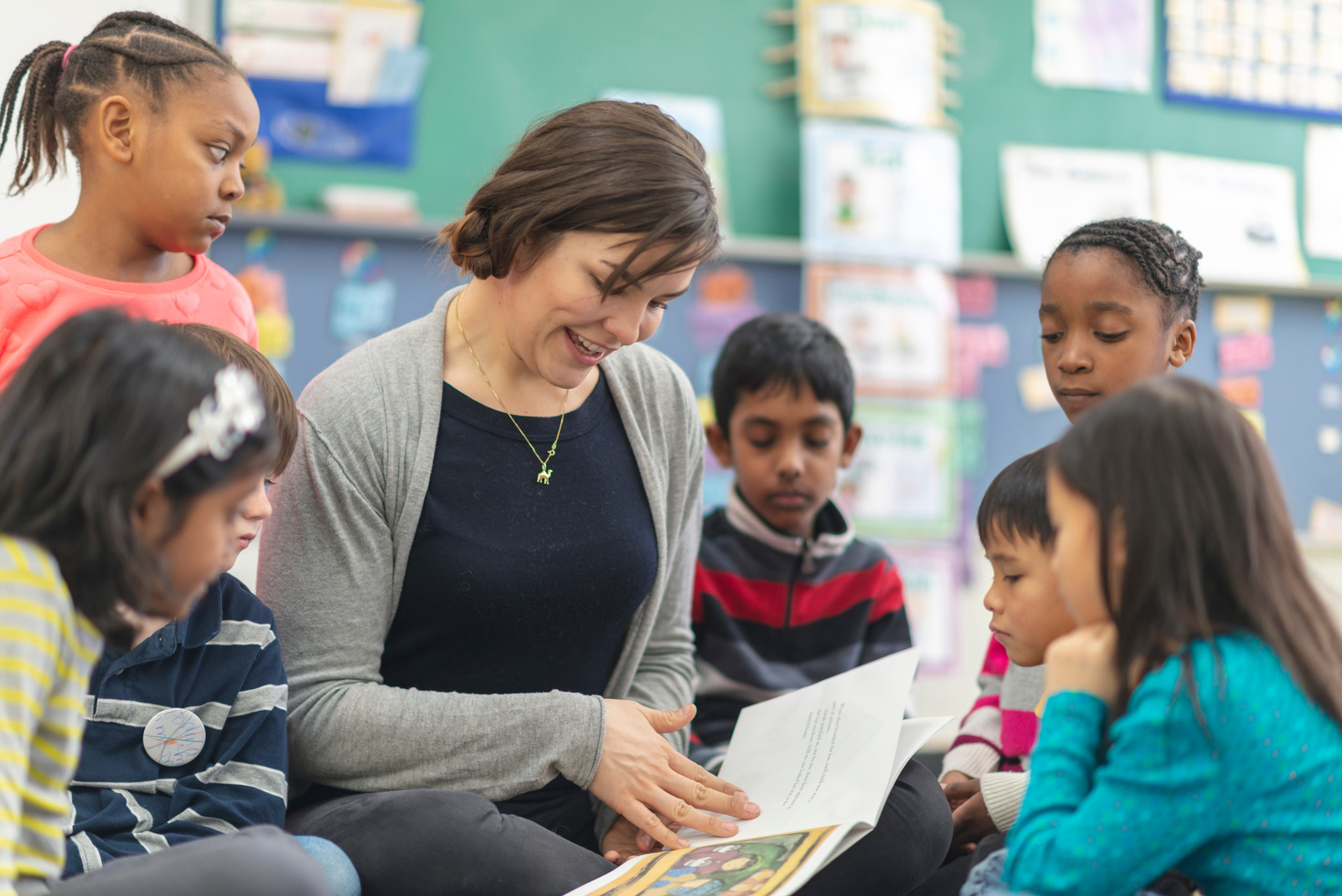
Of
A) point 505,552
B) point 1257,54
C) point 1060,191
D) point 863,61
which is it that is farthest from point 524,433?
point 1257,54

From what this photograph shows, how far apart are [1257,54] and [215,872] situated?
10.2 ft

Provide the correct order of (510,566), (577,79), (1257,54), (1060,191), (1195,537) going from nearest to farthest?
(1195,537)
(510,566)
(577,79)
(1060,191)
(1257,54)

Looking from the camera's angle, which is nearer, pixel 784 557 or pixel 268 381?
pixel 268 381

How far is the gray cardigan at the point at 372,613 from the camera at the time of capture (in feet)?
3.55

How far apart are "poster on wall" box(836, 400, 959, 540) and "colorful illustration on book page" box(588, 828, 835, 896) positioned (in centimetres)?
164

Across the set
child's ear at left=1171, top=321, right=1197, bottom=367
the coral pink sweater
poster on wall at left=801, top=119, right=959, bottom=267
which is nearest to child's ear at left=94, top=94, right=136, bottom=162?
the coral pink sweater

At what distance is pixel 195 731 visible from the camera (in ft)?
3.31

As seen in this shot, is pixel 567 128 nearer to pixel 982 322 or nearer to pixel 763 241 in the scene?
Result: pixel 763 241

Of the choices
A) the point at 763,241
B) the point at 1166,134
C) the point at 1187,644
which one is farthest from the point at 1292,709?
the point at 1166,134

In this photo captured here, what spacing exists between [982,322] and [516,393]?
1720 millimetres

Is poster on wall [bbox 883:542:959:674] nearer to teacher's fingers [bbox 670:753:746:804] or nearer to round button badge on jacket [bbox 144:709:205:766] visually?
teacher's fingers [bbox 670:753:746:804]

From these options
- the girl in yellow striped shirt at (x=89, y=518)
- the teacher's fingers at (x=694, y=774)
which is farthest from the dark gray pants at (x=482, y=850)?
the girl in yellow striped shirt at (x=89, y=518)

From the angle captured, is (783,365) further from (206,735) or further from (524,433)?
(206,735)

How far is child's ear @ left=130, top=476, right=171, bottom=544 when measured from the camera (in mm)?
718
